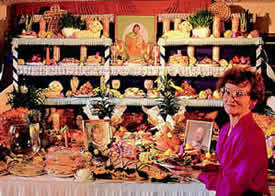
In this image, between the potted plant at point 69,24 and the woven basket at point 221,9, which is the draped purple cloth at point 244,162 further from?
the potted plant at point 69,24

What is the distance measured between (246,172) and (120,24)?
3935mm

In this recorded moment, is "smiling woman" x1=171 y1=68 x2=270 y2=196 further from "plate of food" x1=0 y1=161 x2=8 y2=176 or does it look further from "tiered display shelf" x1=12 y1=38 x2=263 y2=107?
"tiered display shelf" x1=12 y1=38 x2=263 y2=107

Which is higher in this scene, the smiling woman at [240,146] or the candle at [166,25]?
the candle at [166,25]

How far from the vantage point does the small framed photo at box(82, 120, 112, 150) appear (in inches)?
118

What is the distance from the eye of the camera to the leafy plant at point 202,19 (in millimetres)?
4719

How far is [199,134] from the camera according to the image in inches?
118

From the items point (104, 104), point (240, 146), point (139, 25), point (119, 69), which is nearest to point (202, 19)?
point (139, 25)

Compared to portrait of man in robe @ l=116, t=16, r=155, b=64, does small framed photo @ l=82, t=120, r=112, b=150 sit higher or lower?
lower

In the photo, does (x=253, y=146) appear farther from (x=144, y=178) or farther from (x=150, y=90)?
(x=150, y=90)

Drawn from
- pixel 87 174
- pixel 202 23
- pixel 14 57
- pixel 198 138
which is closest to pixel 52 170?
pixel 87 174

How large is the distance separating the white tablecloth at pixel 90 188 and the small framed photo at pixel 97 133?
0.62 meters

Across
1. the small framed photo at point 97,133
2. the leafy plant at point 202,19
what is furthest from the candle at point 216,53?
the small framed photo at point 97,133

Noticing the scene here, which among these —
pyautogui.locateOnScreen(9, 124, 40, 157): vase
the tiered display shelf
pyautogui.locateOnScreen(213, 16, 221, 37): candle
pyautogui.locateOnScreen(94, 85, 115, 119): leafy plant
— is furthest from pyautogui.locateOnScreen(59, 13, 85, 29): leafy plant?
pyautogui.locateOnScreen(9, 124, 40, 157): vase

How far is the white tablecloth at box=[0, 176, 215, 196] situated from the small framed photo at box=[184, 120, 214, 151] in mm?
673
